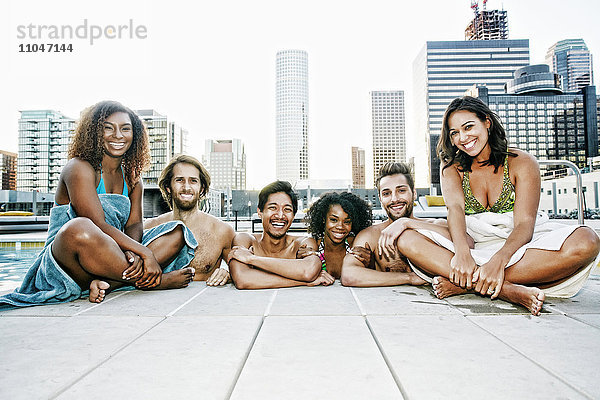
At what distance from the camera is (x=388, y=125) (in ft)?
535

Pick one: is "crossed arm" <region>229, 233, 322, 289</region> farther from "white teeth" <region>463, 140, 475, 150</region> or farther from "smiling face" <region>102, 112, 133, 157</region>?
"white teeth" <region>463, 140, 475, 150</region>

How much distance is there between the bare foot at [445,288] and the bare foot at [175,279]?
1.81 meters

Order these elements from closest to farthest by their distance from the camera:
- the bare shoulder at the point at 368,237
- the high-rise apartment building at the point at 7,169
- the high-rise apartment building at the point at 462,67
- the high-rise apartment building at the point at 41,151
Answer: the bare shoulder at the point at 368,237 < the high-rise apartment building at the point at 41,151 < the high-rise apartment building at the point at 462,67 < the high-rise apartment building at the point at 7,169

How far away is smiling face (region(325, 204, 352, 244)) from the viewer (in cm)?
328

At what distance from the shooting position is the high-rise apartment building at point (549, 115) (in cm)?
8419

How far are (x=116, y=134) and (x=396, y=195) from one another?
236 centimetres

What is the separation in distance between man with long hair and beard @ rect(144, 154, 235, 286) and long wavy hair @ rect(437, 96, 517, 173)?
1.95 metres

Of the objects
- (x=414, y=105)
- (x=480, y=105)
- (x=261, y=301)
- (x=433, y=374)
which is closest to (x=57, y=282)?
(x=261, y=301)

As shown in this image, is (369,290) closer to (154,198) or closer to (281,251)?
(281,251)

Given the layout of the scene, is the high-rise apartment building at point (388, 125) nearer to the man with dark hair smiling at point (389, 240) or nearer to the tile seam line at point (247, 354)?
the man with dark hair smiling at point (389, 240)

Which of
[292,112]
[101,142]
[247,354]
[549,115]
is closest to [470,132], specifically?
[247,354]

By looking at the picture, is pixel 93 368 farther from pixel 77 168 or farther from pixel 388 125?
pixel 388 125

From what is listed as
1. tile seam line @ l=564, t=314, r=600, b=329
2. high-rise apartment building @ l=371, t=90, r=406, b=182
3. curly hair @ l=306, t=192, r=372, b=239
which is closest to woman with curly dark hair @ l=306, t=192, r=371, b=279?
curly hair @ l=306, t=192, r=372, b=239

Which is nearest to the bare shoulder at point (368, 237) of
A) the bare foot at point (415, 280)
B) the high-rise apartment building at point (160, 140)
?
the bare foot at point (415, 280)
